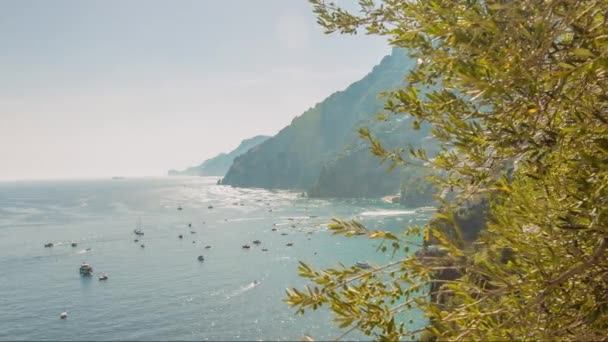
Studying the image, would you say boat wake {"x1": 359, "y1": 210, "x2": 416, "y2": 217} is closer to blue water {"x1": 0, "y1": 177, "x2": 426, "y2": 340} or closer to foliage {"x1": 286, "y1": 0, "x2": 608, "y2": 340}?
blue water {"x1": 0, "y1": 177, "x2": 426, "y2": 340}

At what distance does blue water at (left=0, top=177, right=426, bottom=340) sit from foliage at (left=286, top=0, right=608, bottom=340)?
8.12 meters

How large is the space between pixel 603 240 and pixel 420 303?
1.79 m

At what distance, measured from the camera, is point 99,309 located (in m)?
56.4

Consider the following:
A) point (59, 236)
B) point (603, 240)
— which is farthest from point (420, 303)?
point (59, 236)

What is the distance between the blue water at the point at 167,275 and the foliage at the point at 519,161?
8.12m

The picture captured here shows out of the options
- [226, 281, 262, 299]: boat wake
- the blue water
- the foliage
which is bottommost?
[226, 281, 262, 299]: boat wake

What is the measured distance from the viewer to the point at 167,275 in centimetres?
7244

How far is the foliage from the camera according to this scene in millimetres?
3465

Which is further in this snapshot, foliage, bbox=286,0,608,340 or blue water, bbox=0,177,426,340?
blue water, bbox=0,177,426,340

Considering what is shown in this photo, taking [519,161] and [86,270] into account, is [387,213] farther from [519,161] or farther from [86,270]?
[519,161]

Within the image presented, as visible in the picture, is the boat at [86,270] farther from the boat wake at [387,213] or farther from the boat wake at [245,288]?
the boat wake at [387,213]

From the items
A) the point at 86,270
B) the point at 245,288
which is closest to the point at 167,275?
the point at 86,270

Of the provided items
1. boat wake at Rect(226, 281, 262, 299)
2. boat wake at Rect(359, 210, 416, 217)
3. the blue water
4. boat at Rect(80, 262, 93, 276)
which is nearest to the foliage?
the blue water

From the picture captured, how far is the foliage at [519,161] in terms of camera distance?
346 centimetres
